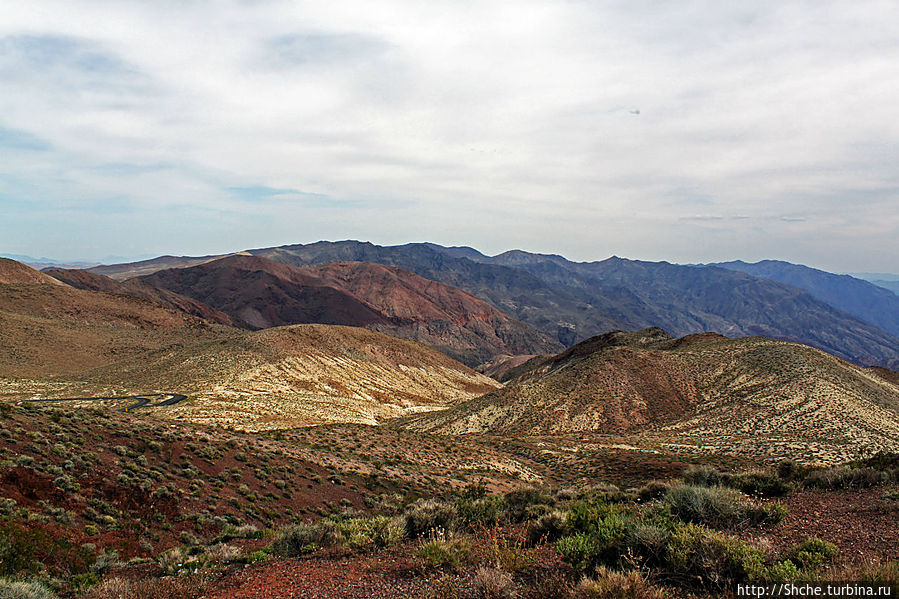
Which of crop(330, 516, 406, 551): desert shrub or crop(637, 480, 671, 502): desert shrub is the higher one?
crop(330, 516, 406, 551): desert shrub

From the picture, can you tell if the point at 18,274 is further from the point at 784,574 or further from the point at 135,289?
the point at 784,574

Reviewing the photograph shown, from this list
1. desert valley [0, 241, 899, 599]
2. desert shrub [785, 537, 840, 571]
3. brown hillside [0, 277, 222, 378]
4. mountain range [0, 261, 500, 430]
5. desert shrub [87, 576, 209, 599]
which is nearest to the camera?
desert shrub [785, 537, 840, 571]

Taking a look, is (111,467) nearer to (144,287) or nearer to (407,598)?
(407,598)

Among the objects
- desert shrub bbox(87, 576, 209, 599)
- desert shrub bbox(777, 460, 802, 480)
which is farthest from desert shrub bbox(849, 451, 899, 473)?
desert shrub bbox(87, 576, 209, 599)

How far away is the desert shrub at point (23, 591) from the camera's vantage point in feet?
22.2

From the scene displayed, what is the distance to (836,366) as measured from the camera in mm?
46688

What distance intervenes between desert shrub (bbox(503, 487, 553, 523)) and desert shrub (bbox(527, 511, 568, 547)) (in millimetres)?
1932

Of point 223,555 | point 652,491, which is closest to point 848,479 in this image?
point 652,491

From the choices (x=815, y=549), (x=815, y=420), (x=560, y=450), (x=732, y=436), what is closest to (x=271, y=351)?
(x=560, y=450)

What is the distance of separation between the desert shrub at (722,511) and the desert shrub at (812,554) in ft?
4.50

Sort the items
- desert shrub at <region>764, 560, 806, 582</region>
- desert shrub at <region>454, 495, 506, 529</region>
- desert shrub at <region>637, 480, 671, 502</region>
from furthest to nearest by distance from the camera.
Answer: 1. desert shrub at <region>637, 480, 671, 502</region>
2. desert shrub at <region>454, 495, 506, 529</region>
3. desert shrub at <region>764, 560, 806, 582</region>

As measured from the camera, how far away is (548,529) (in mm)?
9578

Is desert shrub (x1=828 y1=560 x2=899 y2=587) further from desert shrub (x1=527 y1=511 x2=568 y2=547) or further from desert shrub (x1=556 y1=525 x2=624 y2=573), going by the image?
desert shrub (x1=527 y1=511 x2=568 y2=547)

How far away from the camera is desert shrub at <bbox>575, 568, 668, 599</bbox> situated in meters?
5.50
